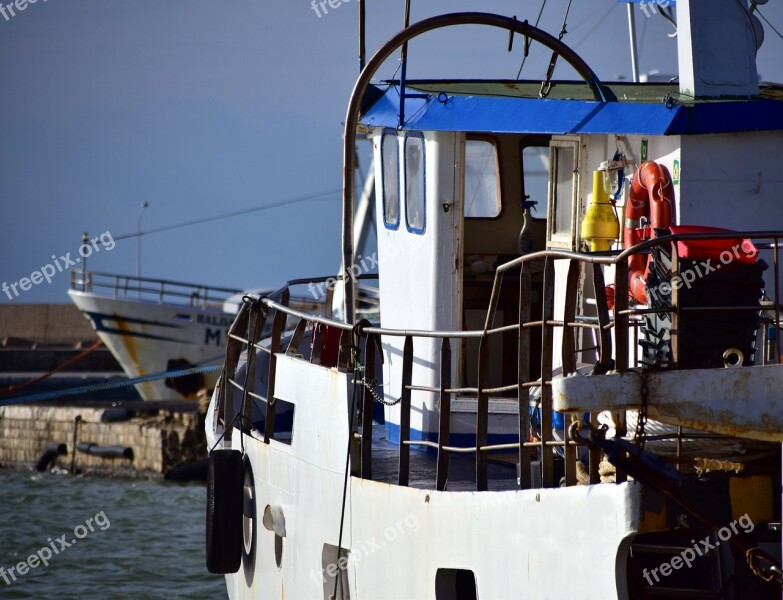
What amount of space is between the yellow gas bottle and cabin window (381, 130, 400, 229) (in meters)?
1.89

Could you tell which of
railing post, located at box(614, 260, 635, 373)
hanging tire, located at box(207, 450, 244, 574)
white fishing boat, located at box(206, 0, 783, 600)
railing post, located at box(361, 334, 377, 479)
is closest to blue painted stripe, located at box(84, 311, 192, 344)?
white fishing boat, located at box(206, 0, 783, 600)

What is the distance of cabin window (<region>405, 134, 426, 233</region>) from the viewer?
30.6 ft

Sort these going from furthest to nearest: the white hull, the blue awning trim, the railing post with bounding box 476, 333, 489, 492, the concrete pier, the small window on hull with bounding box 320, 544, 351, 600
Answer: the concrete pier → the small window on hull with bounding box 320, 544, 351, 600 → the blue awning trim → the railing post with bounding box 476, 333, 489, 492 → the white hull

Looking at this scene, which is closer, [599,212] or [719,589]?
[719,589]

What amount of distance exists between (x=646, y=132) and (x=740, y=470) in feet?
9.02

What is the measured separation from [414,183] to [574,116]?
1.47m

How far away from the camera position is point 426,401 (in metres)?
9.14

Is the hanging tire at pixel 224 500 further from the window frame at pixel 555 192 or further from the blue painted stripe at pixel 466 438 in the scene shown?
the window frame at pixel 555 192

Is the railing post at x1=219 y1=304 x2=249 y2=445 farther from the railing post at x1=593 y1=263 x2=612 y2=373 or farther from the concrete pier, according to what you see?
the concrete pier

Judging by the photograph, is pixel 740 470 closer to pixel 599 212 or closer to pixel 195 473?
pixel 599 212

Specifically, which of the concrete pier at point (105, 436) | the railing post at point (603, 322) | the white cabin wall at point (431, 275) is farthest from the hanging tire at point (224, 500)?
the concrete pier at point (105, 436)

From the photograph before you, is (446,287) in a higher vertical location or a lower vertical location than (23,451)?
higher

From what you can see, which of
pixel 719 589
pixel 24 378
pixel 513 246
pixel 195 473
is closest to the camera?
pixel 719 589

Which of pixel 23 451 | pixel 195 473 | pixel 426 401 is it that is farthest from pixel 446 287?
pixel 23 451
